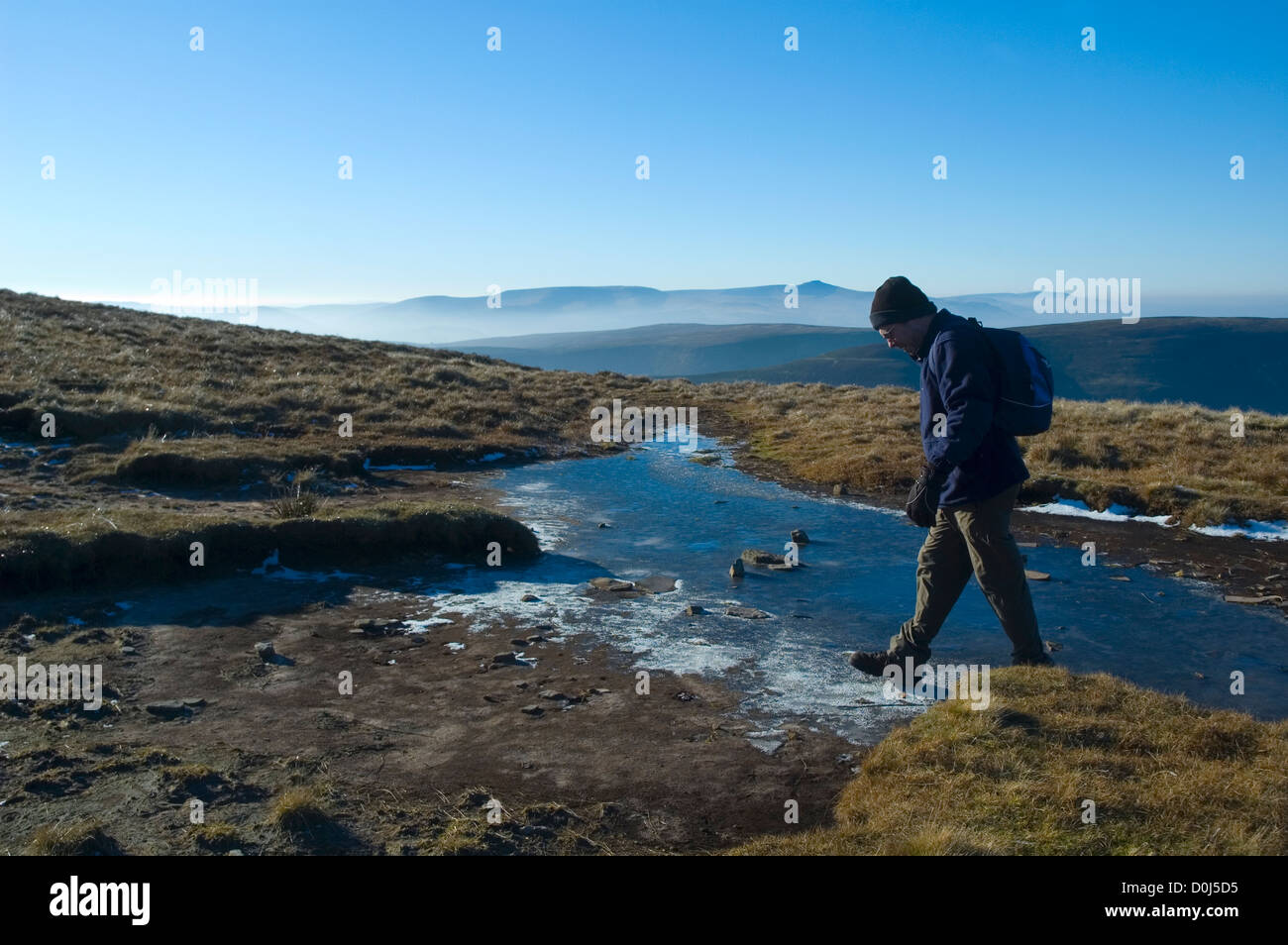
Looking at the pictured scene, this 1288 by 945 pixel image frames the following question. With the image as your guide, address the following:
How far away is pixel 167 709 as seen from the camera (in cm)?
660

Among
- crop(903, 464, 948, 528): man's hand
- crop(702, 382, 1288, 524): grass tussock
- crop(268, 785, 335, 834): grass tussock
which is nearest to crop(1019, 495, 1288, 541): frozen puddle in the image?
crop(702, 382, 1288, 524): grass tussock

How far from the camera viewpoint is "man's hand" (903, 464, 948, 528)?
631cm

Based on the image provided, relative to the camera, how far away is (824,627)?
884 centimetres

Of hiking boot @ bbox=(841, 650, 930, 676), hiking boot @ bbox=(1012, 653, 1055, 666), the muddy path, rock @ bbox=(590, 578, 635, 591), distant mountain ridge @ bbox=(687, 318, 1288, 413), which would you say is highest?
distant mountain ridge @ bbox=(687, 318, 1288, 413)

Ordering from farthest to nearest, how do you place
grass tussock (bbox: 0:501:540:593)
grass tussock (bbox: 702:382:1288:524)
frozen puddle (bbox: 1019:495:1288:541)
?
grass tussock (bbox: 702:382:1288:524) → frozen puddle (bbox: 1019:495:1288:541) → grass tussock (bbox: 0:501:540:593)

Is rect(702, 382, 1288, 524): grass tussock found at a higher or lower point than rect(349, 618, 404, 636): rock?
higher

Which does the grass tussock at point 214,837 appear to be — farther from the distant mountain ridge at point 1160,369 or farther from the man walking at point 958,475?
the distant mountain ridge at point 1160,369

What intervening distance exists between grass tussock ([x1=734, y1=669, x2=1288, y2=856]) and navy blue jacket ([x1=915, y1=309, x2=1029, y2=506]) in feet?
4.42

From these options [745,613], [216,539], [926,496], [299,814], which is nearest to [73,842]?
[299,814]

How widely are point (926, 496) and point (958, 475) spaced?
34 centimetres

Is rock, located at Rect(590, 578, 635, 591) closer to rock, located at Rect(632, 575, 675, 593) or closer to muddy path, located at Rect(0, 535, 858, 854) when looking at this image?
rock, located at Rect(632, 575, 675, 593)

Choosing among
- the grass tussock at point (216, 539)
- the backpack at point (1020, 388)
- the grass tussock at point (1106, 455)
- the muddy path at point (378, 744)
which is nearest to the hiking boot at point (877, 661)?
the muddy path at point (378, 744)

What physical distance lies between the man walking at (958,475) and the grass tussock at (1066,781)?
60cm
